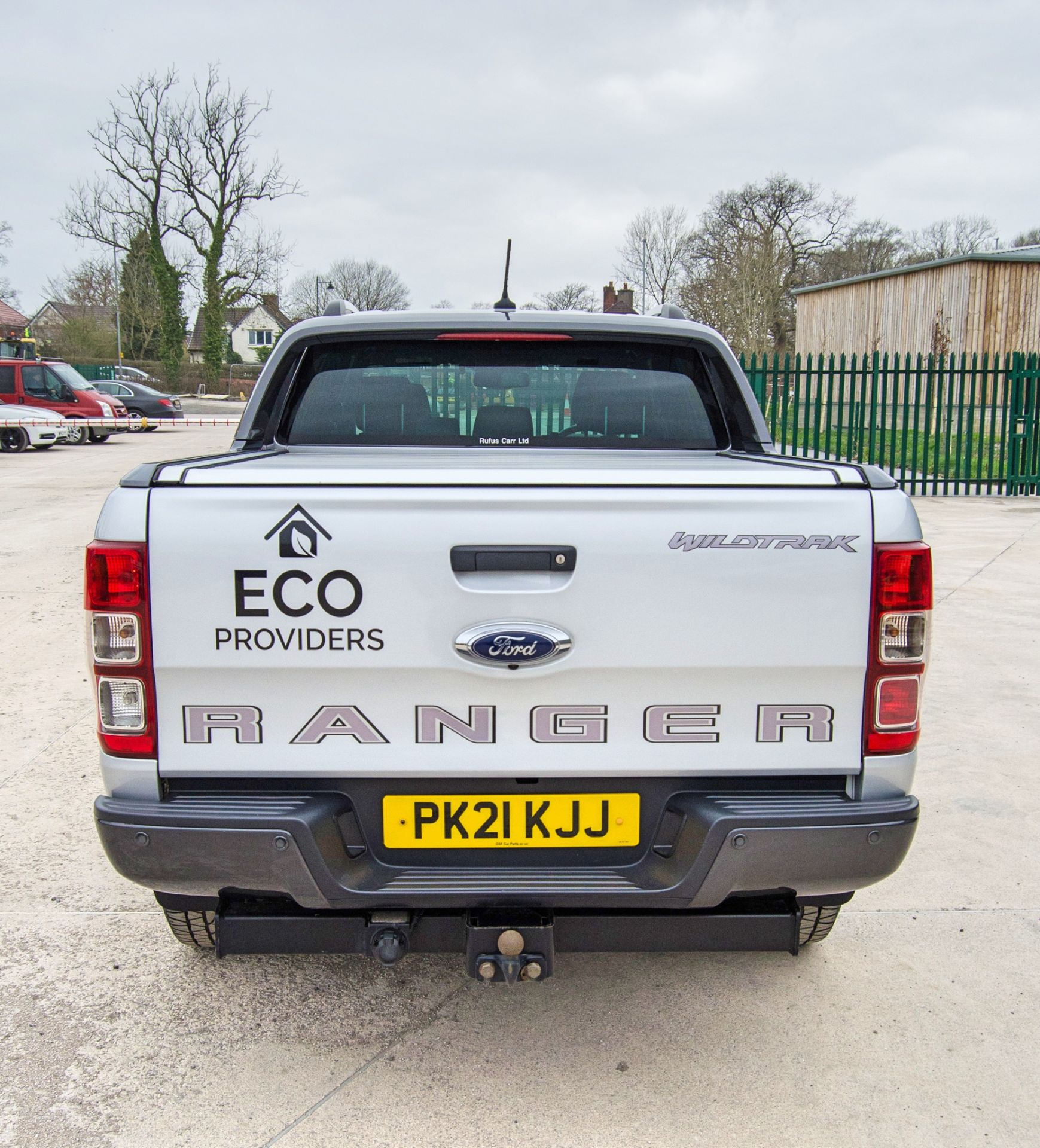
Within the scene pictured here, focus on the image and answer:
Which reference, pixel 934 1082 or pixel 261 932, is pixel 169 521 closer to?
pixel 261 932

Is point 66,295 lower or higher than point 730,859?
higher

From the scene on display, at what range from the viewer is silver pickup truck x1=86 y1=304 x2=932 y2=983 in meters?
2.16

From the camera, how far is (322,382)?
11.7ft

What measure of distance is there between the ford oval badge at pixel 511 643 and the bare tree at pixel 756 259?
1440 inches

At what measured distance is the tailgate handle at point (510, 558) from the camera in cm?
216

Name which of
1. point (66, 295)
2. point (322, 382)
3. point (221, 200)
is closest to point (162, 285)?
point (221, 200)

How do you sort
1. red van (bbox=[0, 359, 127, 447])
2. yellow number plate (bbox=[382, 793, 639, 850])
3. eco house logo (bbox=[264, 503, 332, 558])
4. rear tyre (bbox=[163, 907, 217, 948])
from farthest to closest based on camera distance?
1. red van (bbox=[0, 359, 127, 447])
2. rear tyre (bbox=[163, 907, 217, 948])
3. yellow number plate (bbox=[382, 793, 639, 850])
4. eco house logo (bbox=[264, 503, 332, 558])

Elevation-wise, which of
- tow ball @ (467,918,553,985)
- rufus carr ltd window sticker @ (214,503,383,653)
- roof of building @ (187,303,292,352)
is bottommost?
tow ball @ (467,918,553,985)

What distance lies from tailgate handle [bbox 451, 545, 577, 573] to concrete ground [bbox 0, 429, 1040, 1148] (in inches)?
53.1

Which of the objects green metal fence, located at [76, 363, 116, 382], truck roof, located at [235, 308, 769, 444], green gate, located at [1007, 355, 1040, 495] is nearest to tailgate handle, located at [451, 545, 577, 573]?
truck roof, located at [235, 308, 769, 444]

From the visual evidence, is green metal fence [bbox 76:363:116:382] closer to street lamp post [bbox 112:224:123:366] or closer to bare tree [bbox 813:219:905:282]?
street lamp post [bbox 112:224:123:366]

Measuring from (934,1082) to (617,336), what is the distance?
2.39 metres

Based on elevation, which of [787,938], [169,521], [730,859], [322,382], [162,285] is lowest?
[787,938]

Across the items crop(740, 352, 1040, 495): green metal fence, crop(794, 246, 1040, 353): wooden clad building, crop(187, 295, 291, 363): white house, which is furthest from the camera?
crop(187, 295, 291, 363): white house
